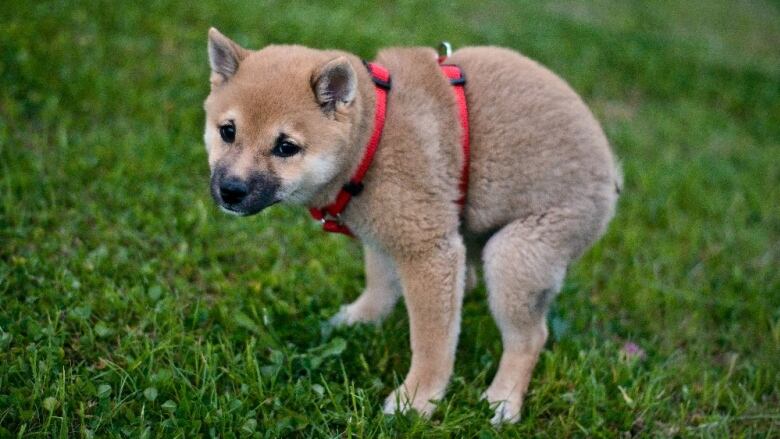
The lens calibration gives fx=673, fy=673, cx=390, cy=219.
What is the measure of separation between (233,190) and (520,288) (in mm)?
1521

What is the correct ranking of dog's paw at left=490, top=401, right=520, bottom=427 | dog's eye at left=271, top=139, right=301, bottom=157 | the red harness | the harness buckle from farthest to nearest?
the harness buckle → dog's paw at left=490, top=401, right=520, bottom=427 → the red harness → dog's eye at left=271, top=139, right=301, bottom=157

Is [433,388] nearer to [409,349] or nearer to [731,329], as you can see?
[409,349]

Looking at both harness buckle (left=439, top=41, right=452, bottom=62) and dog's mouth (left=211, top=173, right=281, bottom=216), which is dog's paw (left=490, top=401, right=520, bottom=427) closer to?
dog's mouth (left=211, top=173, right=281, bottom=216)

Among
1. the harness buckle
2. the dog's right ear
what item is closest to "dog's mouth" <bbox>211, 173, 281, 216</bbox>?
the dog's right ear

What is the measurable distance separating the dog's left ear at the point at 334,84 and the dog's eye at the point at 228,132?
0.43 metres

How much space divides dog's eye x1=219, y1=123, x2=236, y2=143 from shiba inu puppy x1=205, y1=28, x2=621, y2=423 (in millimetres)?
17

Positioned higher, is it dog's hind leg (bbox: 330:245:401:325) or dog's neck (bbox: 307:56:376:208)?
dog's neck (bbox: 307:56:376:208)

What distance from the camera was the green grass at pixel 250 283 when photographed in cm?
316

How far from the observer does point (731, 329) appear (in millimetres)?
4504

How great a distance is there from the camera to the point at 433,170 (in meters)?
3.32

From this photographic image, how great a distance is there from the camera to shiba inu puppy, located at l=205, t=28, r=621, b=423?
3148mm

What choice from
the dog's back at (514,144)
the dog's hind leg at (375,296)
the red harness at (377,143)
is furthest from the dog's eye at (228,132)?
the dog's hind leg at (375,296)

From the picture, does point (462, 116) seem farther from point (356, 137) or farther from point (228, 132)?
point (228, 132)

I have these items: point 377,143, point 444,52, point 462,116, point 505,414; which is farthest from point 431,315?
point 444,52
